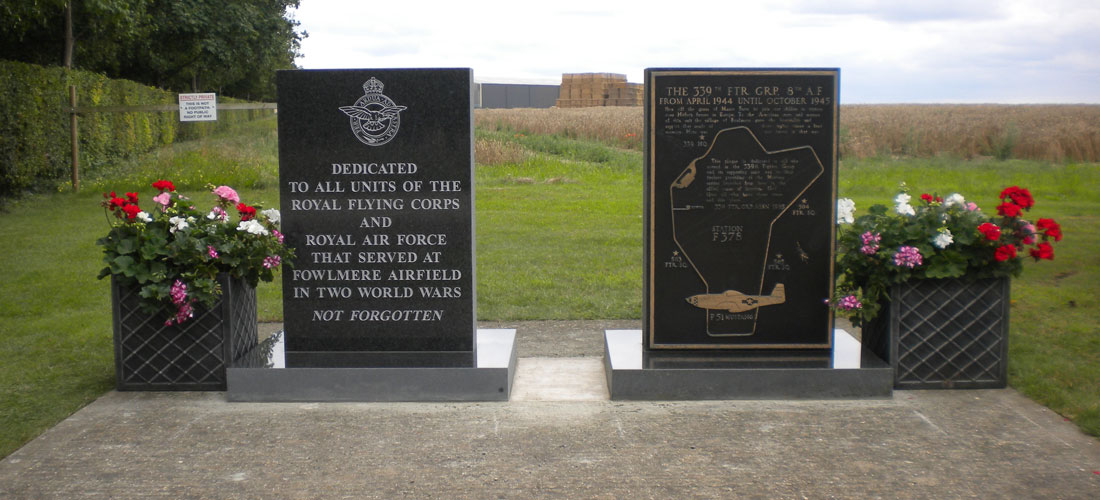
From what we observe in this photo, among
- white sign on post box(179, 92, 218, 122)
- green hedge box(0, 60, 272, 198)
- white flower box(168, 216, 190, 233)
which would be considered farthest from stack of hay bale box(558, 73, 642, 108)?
white flower box(168, 216, 190, 233)

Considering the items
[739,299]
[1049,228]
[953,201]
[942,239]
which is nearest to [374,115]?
[739,299]

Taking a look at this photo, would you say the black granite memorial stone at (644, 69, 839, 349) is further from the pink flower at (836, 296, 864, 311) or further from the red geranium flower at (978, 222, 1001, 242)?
the red geranium flower at (978, 222, 1001, 242)

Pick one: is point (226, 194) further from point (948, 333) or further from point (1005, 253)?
point (1005, 253)

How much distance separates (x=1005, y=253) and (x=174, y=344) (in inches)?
180

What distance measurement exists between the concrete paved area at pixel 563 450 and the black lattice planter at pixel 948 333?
11 cm

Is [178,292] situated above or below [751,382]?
above

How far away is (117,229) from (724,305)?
11.4 ft

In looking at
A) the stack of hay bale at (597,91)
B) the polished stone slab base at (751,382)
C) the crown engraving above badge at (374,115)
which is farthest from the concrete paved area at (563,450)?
the stack of hay bale at (597,91)

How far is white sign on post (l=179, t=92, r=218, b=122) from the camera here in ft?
52.4

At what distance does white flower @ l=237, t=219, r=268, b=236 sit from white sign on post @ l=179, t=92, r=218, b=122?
11807mm

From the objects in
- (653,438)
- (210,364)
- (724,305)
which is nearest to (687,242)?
(724,305)

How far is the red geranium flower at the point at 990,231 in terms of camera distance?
4.80 meters

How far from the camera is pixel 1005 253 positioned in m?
4.82

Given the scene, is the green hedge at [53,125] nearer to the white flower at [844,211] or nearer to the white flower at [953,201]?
the white flower at [844,211]
